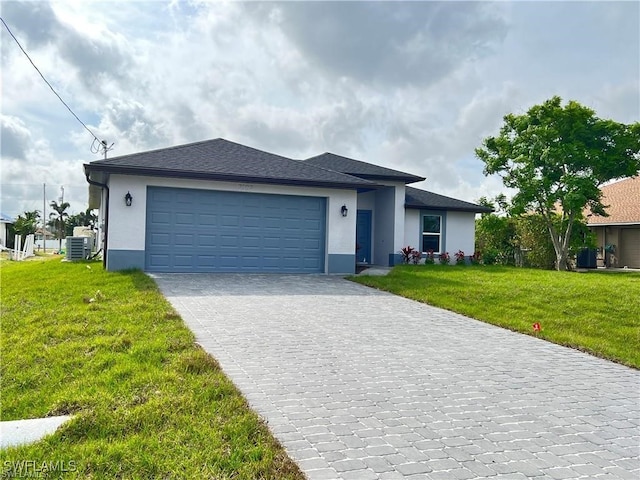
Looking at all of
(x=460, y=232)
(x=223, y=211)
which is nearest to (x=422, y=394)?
(x=223, y=211)

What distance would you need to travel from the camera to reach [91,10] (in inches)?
435

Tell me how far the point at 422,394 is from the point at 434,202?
626 inches

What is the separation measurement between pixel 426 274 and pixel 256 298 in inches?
261

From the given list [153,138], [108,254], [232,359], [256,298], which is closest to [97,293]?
[256,298]

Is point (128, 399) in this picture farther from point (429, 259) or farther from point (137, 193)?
point (429, 259)

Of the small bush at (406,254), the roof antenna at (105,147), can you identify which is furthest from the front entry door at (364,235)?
the roof antenna at (105,147)

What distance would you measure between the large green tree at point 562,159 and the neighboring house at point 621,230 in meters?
5.66

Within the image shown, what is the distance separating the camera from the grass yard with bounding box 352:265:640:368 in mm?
7645

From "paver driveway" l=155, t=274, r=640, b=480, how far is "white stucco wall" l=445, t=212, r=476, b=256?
11.6 metres

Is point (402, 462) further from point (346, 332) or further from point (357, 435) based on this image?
point (346, 332)

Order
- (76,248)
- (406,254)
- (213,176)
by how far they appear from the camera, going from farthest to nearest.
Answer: (406,254), (76,248), (213,176)

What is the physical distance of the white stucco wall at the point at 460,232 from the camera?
20.1 meters

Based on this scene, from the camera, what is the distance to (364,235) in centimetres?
1988

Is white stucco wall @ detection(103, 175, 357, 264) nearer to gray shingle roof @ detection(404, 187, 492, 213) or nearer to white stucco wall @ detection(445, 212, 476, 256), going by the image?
gray shingle roof @ detection(404, 187, 492, 213)
